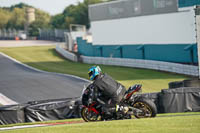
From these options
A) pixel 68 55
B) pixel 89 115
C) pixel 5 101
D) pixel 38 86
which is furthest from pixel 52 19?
pixel 89 115

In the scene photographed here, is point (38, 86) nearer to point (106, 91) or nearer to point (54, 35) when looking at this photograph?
point (106, 91)

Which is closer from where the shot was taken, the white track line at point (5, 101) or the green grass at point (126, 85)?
the green grass at point (126, 85)

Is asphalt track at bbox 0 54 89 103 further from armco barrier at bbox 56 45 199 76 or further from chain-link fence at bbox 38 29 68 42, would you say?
chain-link fence at bbox 38 29 68 42

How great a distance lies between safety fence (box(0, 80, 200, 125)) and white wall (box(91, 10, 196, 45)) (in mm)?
18705

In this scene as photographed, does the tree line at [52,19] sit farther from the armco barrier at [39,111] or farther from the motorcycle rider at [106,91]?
the motorcycle rider at [106,91]

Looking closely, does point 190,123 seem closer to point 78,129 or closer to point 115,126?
point 115,126

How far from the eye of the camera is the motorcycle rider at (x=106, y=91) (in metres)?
11.6

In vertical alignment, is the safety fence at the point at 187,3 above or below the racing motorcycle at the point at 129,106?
above

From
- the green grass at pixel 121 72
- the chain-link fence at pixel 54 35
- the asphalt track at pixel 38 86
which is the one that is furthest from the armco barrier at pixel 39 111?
the chain-link fence at pixel 54 35

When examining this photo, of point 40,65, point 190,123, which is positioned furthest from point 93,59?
point 190,123

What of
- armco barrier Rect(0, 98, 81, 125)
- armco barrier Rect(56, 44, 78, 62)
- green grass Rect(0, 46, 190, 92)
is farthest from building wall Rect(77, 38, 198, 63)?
armco barrier Rect(0, 98, 81, 125)

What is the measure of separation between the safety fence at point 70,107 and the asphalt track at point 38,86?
6.44 metres

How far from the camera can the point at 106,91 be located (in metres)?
11.7

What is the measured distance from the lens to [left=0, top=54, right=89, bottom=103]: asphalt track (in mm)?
22922
